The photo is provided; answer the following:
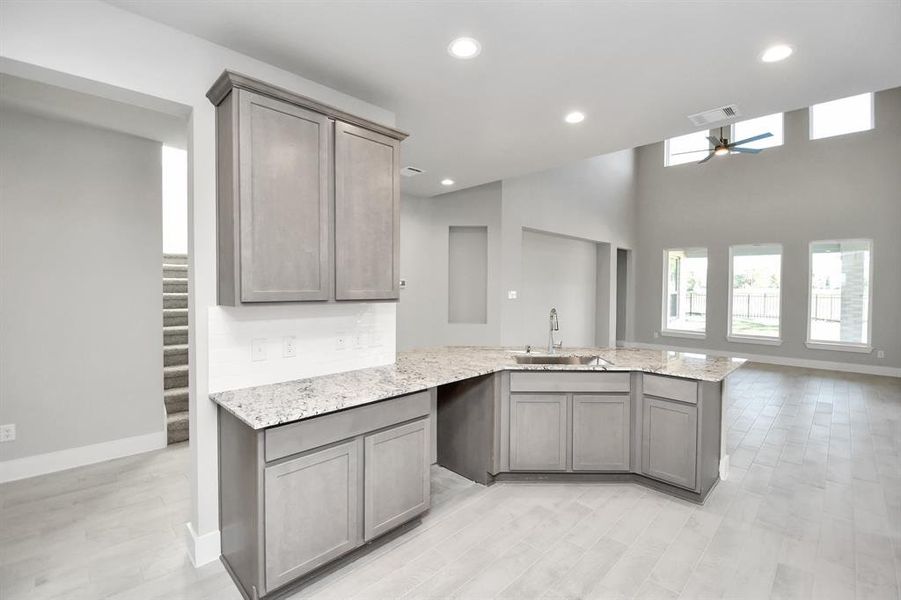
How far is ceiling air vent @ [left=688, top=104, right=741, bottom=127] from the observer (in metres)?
2.94

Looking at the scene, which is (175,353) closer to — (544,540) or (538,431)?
(538,431)

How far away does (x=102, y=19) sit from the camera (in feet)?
6.11

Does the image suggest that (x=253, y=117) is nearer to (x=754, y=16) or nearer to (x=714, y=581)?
(x=754, y=16)

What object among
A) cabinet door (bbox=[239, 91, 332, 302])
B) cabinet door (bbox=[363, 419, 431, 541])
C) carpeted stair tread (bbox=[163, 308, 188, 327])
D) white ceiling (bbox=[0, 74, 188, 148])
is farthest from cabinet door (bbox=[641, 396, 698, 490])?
carpeted stair tread (bbox=[163, 308, 188, 327])

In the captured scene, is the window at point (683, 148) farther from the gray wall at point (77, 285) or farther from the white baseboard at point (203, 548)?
the white baseboard at point (203, 548)

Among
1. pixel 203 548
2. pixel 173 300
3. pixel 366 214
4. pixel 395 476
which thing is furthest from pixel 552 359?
pixel 173 300

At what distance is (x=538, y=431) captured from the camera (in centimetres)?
293

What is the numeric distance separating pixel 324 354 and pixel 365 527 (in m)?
1.02

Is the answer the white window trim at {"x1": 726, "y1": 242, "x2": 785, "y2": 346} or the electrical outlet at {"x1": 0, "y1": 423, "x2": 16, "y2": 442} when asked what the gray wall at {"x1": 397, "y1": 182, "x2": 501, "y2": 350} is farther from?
the white window trim at {"x1": 726, "y1": 242, "x2": 785, "y2": 346}

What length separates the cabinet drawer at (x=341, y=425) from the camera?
5.88 feet

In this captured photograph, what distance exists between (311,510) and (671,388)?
230 centimetres

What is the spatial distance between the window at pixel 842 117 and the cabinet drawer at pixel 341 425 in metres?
8.50

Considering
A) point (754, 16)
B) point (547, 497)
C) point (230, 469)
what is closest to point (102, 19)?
point (230, 469)

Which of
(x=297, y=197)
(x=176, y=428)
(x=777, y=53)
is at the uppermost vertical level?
(x=777, y=53)
